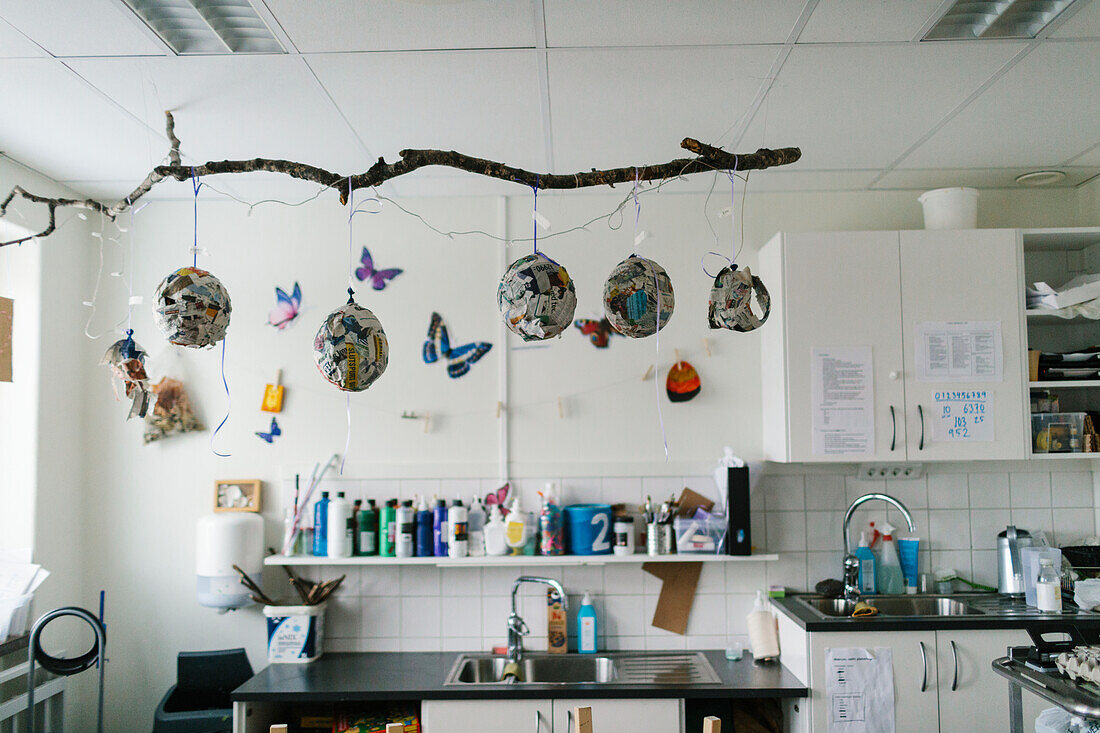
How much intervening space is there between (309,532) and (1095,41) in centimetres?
295

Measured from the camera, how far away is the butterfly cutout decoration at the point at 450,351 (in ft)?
10.7

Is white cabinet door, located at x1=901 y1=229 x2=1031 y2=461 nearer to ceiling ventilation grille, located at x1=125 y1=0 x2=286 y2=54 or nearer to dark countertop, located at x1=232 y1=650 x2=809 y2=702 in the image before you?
dark countertop, located at x1=232 y1=650 x2=809 y2=702

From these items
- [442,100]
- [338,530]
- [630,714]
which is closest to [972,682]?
[630,714]

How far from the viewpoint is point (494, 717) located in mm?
2639

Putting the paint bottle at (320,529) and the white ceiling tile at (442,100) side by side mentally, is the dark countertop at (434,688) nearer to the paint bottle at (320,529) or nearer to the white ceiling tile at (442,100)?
the paint bottle at (320,529)

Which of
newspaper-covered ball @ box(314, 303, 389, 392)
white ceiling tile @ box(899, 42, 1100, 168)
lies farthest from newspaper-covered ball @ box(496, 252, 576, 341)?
white ceiling tile @ box(899, 42, 1100, 168)

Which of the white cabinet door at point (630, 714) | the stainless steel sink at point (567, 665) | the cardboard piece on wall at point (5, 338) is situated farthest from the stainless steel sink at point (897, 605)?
the cardboard piece on wall at point (5, 338)

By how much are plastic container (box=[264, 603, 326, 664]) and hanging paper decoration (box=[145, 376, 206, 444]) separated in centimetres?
82

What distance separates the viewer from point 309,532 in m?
3.18

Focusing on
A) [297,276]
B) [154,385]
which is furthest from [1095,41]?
[154,385]

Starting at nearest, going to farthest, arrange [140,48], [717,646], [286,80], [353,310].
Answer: [353,310], [140,48], [286,80], [717,646]

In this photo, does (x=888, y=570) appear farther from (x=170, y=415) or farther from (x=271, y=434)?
(x=170, y=415)

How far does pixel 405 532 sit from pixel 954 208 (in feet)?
Result: 7.72

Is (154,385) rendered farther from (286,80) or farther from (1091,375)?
(1091,375)
